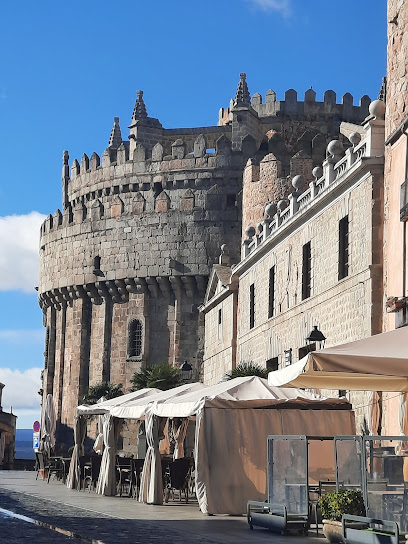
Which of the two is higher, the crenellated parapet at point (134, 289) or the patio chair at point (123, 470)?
the crenellated parapet at point (134, 289)

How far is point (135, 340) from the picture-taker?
155 ft

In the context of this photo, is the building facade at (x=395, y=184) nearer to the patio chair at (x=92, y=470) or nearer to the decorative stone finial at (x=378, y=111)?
the decorative stone finial at (x=378, y=111)

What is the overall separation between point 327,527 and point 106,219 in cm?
3704

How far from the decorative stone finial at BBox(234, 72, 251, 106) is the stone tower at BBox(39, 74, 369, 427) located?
0.15 feet

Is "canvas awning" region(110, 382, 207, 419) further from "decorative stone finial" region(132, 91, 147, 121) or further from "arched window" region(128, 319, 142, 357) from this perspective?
"decorative stone finial" region(132, 91, 147, 121)

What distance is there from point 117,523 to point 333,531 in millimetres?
3123

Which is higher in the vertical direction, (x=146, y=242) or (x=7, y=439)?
(x=146, y=242)

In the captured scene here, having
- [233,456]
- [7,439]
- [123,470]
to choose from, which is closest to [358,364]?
[233,456]

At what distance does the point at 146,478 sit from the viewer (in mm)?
18031

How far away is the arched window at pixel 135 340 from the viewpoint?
46969 mm

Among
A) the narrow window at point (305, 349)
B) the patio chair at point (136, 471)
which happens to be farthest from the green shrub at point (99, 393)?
the patio chair at point (136, 471)

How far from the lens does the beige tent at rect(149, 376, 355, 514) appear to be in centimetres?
1519

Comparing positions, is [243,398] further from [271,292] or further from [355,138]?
[271,292]

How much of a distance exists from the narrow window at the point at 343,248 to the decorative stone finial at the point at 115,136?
36.2m
